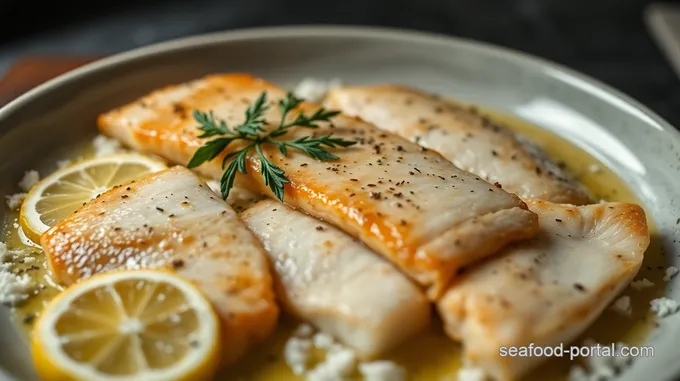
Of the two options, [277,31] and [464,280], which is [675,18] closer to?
[277,31]

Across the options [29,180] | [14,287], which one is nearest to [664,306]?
[14,287]

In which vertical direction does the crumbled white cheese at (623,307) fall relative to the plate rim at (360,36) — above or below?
below

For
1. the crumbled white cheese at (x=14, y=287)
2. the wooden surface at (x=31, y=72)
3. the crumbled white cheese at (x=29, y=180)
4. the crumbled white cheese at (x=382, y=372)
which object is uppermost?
the wooden surface at (x=31, y=72)

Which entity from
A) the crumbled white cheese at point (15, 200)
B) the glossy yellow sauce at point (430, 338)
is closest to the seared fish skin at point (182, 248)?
the glossy yellow sauce at point (430, 338)

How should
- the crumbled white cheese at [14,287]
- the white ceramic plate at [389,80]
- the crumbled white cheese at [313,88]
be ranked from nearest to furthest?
the crumbled white cheese at [14,287]
the white ceramic plate at [389,80]
the crumbled white cheese at [313,88]

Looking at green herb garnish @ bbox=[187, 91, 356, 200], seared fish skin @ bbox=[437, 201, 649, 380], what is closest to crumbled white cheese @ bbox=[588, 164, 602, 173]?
seared fish skin @ bbox=[437, 201, 649, 380]

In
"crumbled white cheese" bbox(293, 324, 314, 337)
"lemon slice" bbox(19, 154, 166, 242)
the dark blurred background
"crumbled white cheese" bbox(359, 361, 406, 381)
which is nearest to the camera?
"crumbled white cheese" bbox(359, 361, 406, 381)

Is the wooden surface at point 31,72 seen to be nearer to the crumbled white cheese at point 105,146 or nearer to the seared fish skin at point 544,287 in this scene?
the crumbled white cheese at point 105,146

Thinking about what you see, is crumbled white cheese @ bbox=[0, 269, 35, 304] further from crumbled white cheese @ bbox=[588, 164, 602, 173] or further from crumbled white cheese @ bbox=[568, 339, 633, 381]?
crumbled white cheese @ bbox=[588, 164, 602, 173]
